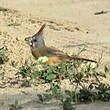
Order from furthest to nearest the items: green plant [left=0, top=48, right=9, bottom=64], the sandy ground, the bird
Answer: green plant [left=0, top=48, right=9, bottom=64], the bird, the sandy ground

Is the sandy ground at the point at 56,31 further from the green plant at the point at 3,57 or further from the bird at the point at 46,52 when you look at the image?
the bird at the point at 46,52

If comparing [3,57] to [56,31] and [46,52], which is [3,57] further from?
[56,31]

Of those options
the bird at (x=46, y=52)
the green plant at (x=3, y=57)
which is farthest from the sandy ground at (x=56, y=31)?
the bird at (x=46, y=52)

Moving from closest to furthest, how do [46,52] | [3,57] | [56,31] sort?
[46,52] → [3,57] → [56,31]

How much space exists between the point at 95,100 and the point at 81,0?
7964 millimetres

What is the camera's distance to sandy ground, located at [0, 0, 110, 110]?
4885mm

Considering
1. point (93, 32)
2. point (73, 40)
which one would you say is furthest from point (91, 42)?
point (93, 32)

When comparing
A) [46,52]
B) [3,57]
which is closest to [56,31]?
[3,57]

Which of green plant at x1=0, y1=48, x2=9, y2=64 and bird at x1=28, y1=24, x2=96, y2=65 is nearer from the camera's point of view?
bird at x1=28, y1=24, x2=96, y2=65

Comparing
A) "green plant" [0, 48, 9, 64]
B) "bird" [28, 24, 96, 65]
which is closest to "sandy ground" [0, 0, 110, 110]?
"green plant" [0, 48, 9, 64]

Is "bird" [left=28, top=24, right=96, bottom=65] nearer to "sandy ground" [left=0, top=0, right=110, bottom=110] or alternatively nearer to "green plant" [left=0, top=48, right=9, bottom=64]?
"sandy ground" [left=0, top=0, right=110, bottom=110]

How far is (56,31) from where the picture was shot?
860 centimetres

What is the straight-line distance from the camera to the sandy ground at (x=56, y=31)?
192 inches

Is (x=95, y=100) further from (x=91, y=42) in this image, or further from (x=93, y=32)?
(x=93, y=32)
